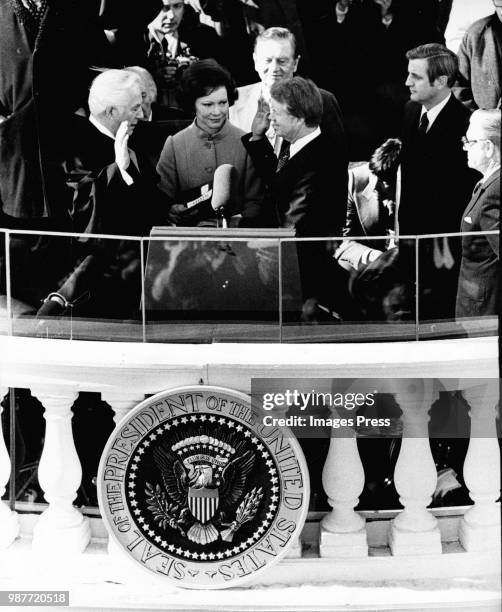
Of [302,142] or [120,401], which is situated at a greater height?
[302,142]

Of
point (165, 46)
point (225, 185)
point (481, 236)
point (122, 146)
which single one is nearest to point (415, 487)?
point (481, 236)

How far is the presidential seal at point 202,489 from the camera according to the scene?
2.36m

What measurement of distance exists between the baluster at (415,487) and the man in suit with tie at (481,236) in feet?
0.95

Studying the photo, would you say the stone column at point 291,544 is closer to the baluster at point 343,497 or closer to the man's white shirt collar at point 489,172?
the baluster at point 343,497

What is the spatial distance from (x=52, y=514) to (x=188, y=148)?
3.02 ft

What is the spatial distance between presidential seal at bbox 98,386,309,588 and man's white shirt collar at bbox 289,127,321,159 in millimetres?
620

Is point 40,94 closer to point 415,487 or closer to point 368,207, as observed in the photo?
point 368,207

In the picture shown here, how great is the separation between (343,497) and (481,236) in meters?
0.69

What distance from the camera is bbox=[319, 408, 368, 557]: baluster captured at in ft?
7.89

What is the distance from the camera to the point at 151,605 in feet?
7.86

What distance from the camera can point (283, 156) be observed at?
2518mm

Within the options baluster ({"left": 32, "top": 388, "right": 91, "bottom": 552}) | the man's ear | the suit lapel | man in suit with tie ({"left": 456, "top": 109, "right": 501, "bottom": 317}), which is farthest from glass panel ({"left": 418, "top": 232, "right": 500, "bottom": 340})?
baluster ({"left": 32, "top": 388, "right": 91, "bottom": 552})

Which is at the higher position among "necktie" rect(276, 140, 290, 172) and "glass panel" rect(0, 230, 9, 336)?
"necktie" rect(276, 140, 290, 172)

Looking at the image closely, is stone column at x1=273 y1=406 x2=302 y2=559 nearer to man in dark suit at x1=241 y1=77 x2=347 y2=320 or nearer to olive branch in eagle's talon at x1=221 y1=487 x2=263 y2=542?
olive branch in eagle's talon at x1=221 y1=487 x2=263 y2=542
